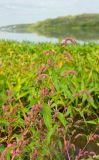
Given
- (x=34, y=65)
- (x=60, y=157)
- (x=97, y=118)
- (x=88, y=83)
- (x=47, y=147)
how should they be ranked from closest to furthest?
(x=47, y=147)
(x=60, y=157)
(x=97, y=118)
(x=88, y=83)
(x=34, y=65)

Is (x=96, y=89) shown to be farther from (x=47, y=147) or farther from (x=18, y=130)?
(x=47, y=147)

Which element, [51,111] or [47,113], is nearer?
[47,113]

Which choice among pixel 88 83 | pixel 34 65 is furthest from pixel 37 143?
pixel 34 65

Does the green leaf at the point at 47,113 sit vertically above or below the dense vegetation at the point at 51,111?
above

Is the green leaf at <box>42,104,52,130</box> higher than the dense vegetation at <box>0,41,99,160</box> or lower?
higher

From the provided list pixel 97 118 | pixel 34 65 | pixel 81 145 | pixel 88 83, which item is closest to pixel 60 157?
pixel 81 145

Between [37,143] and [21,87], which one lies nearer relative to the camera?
[37,143]

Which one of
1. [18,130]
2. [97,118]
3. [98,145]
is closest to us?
[98,145]

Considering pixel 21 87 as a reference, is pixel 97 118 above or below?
below
